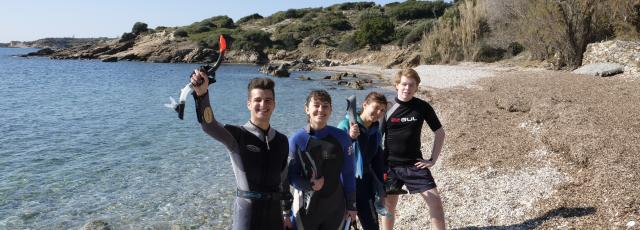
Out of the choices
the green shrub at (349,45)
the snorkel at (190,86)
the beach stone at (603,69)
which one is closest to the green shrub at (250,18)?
the green shrub at (349,45)

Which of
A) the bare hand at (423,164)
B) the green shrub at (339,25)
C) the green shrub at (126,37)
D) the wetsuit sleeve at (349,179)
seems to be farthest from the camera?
the green shrub at (126,37)

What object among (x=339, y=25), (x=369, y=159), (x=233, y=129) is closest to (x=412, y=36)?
(x=339, y=25)

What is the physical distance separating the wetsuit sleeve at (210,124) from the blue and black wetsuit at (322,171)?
61cm

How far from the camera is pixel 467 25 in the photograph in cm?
4231

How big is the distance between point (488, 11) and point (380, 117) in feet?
133

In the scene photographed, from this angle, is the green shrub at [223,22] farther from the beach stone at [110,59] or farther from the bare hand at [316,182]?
the bare hand at [316,182]

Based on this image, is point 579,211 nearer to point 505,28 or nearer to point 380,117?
point 380,117

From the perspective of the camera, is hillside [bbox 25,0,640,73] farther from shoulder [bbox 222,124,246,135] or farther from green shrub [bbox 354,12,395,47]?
shoulder [bbox 222,124,246,135]

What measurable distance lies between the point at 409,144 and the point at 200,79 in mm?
2653

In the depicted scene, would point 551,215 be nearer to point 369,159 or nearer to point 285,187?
point 369,159

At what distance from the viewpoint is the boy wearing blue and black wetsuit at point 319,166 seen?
3.78 metres

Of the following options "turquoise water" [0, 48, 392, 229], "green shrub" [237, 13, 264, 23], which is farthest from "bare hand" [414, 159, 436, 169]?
"green shrub" [237, 13, 264, 23]

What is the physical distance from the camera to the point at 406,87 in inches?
185

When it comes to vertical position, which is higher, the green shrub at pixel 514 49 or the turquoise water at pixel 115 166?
the green shrub at pixel 514 49
